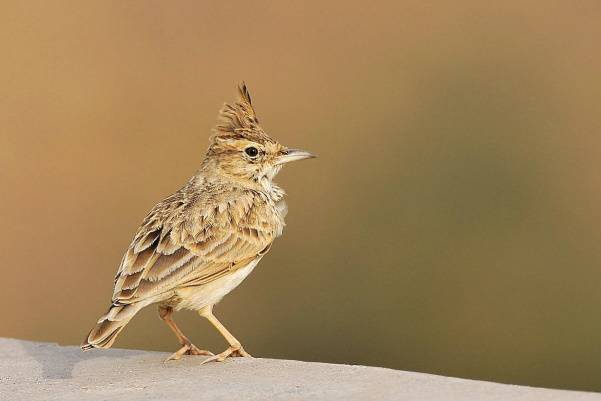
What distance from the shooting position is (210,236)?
758cm

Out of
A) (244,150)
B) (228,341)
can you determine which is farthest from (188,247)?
(244,150)

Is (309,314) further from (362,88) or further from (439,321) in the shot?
(362,88)

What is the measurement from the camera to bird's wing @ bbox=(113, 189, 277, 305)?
23.3 feet

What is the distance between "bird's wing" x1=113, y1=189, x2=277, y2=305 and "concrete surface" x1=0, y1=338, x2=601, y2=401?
47 centimetres

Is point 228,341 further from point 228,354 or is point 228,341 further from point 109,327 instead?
point 109,327

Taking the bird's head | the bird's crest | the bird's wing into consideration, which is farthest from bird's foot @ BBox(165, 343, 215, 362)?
the bird's crest

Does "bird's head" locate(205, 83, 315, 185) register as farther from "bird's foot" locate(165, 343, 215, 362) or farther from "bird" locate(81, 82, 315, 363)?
"bird's foot" locate(165, 343, 215, 362)

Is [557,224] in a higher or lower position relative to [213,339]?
higher

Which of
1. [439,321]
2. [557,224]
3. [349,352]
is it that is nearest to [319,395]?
[349,352]

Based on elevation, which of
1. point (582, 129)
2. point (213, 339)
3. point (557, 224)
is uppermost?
point (582, 129)

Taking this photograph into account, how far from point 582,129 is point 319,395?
11.6 m

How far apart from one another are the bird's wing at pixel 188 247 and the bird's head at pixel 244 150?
0.40 m

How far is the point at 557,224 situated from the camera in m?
15.5

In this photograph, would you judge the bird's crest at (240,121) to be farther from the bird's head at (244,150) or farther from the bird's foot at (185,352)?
the bird's foot at (185,352)
